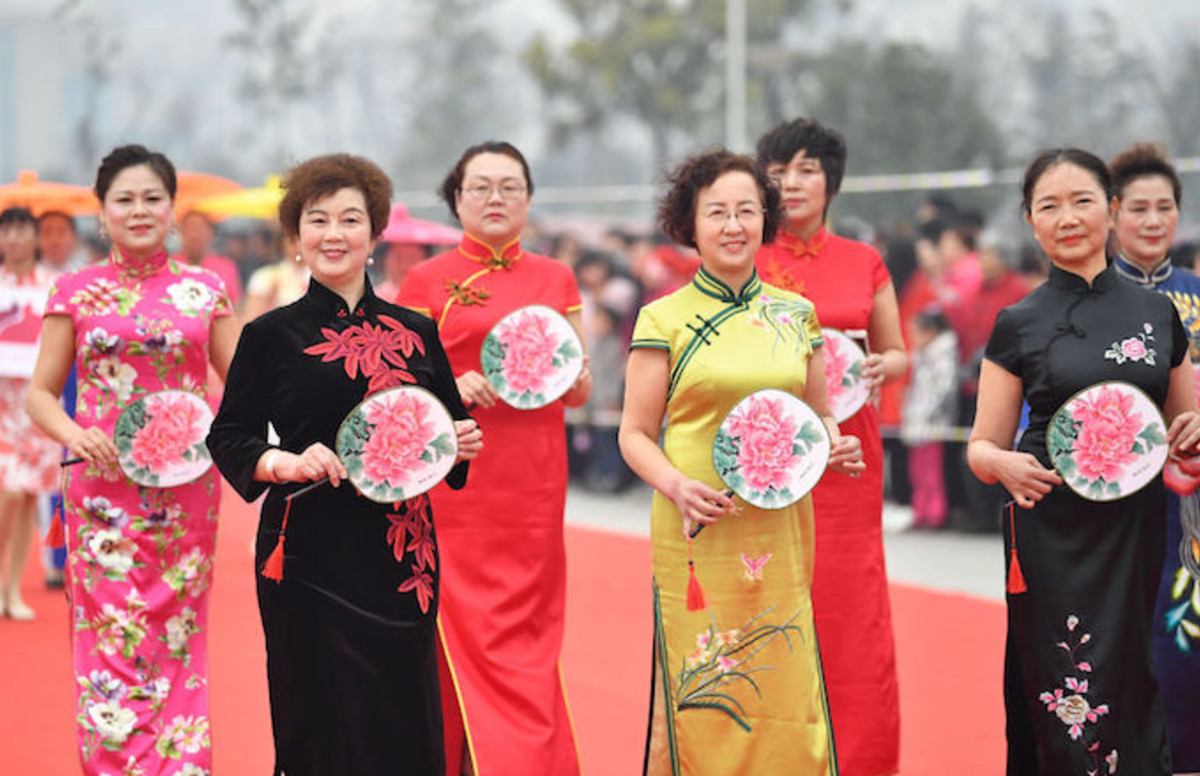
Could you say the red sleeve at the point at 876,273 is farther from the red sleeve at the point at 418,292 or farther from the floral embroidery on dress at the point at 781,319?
the red sleeve at the point at 418,292

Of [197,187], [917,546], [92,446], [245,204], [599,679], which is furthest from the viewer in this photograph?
[245,204]

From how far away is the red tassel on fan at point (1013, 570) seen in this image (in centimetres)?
403

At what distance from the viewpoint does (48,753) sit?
217 inches

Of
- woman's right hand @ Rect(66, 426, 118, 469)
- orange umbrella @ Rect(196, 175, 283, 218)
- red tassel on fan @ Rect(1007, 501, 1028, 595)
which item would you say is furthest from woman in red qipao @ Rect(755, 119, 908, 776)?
orange umbrella @ Rect(196, 175, 283, 218)

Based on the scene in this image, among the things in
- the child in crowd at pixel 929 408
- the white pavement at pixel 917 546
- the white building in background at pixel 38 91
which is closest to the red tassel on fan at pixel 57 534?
the white pavement at pixel 917 546

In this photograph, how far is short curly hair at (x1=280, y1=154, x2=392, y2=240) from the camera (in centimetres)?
399

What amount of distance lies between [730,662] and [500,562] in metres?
1.26

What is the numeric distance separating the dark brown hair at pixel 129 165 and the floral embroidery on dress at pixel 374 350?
1.17m

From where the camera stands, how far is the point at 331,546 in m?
3.85

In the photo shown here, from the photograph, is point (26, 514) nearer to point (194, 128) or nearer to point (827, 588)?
point (827, 588)

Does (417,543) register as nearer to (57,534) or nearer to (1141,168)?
(57,534)

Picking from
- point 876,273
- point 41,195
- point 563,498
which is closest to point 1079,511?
point 876,273

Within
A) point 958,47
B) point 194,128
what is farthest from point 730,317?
point 194,128

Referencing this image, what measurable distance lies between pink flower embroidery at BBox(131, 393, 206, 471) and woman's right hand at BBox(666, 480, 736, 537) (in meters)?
1.49
